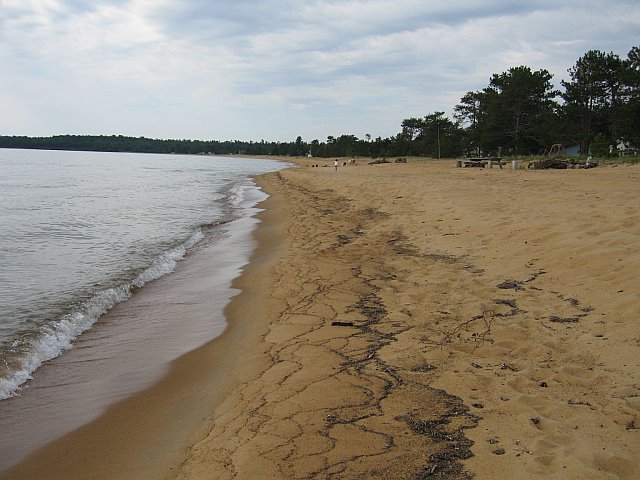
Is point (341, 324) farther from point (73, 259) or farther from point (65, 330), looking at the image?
point (73, 259)

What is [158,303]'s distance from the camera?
281 inches

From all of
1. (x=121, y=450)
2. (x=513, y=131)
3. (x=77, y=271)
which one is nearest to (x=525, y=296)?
(x=121, y=450)

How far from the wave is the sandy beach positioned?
Answer: 145cm

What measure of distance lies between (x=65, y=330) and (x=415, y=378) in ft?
14.6

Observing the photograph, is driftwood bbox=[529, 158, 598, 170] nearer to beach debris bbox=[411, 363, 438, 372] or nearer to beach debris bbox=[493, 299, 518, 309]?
Result: beach debris bbox=[493, 299, 518, 309]

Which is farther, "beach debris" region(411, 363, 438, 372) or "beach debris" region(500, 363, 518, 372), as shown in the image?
"beach debris" region(411, 363, 438, 372)

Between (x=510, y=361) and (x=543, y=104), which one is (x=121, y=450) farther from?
(x=543, y=104)

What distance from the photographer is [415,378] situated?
3779 millimetres

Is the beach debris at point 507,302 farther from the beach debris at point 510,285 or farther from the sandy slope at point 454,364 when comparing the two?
the beach debris at point 510,285

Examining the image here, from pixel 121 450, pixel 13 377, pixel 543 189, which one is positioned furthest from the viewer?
pixel 543 189

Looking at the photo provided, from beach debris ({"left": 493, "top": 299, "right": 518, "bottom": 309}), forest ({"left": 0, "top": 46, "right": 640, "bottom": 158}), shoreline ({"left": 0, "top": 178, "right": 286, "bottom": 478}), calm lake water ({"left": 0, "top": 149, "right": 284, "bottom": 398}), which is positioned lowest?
shoreline ({"left": 0, "top": 178, "right": 286, "bottom": 478})

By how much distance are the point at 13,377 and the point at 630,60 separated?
4542 cm

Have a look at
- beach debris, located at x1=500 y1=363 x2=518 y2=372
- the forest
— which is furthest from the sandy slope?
the forest

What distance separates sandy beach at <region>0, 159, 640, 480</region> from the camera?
2.79 m
